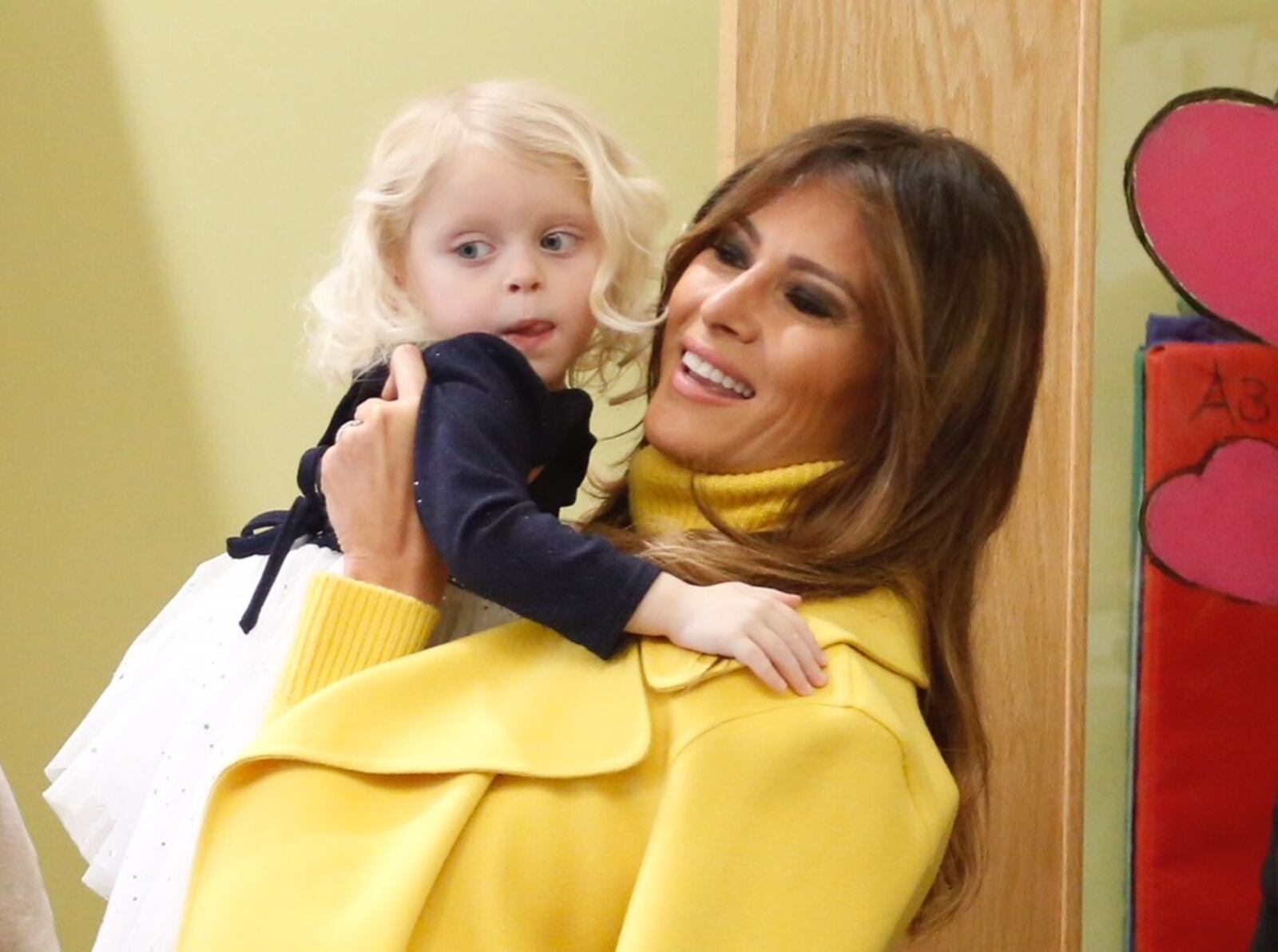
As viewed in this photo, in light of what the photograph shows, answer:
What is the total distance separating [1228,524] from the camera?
5.25ft

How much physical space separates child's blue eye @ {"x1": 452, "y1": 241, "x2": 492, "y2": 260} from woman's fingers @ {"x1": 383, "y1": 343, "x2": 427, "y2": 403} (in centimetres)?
10

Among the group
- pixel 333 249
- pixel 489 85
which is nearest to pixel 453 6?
pixel 333 249

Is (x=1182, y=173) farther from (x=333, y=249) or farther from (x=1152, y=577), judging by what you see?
(x=333, y=249)

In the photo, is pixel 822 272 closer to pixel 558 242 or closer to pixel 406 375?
pixel 558 242

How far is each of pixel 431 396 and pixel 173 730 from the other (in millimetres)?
363

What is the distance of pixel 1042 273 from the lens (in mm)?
1302

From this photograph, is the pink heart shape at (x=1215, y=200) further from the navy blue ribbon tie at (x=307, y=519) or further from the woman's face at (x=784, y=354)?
the navy blue ribbon tie at (x=307, y=519)

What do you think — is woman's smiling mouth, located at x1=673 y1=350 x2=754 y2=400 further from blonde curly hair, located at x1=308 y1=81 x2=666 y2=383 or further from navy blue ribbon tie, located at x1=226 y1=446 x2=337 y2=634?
navy blue ribbon tie, located at x1=226 y1=446 x2=337 y2=634

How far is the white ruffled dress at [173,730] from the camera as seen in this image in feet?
3.80

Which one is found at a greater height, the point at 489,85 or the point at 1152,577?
the point at 489,85

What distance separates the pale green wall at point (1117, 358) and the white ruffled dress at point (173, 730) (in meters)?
0.76

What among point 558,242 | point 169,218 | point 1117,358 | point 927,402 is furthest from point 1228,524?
point 169,218

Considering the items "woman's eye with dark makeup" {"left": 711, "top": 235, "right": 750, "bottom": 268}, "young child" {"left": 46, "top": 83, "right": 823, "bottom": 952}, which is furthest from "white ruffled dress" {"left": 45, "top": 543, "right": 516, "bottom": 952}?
"woman's eye with dark makeup" {"left": 711, "top": 235, "right": 750, "bottom": 268}

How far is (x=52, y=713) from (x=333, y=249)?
0.73 m
